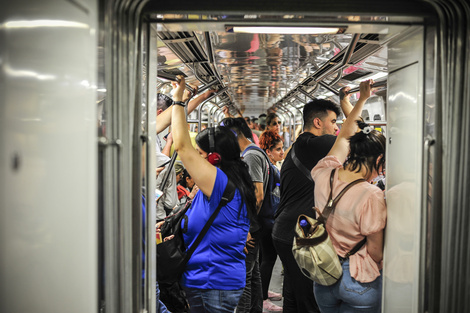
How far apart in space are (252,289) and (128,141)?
2.64m

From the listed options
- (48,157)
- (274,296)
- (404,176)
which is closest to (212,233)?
(404,176)

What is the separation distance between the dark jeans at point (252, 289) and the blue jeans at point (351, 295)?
3.35 feet

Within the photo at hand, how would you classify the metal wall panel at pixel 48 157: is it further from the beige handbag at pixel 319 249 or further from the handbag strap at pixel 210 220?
the beige handbag at pixel 319 249

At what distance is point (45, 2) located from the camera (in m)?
1.42

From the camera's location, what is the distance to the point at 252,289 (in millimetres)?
4055

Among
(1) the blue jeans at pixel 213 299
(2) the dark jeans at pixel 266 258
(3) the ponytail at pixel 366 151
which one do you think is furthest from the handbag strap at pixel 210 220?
(2) the dark jeans at pixel 266 258

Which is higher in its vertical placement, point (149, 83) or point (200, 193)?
point (149, 83)

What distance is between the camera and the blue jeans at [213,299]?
2.77m

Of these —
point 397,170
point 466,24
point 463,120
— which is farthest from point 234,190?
point 466,24

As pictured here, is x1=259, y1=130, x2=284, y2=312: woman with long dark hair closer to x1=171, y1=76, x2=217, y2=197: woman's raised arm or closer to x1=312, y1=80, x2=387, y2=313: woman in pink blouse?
x1=312, y1=80, x2=387, y2=313: woman in pink blouse

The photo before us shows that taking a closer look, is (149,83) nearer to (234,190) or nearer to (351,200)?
(234,190)

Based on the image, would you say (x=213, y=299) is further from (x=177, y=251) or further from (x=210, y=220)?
(x=210, y=220)

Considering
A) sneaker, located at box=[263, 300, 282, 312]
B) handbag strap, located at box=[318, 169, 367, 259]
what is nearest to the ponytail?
handbag strap, located at box=[318, 169, 367, 259]

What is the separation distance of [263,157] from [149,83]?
2.12m
